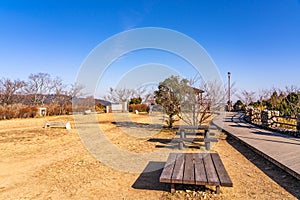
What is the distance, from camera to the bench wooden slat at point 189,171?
9.09 feet

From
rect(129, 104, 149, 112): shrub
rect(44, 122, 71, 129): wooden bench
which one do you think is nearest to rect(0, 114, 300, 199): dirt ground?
rect(44, 122, 71, 129): wooden bench

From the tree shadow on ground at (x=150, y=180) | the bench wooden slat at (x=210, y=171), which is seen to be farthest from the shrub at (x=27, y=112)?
the bench wooden slat at (x=210, y=171)

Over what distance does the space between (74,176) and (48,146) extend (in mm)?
3646

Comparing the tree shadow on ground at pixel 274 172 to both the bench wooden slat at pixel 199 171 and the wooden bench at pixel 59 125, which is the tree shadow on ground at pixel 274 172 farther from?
the wooden bench at pixel 59 125

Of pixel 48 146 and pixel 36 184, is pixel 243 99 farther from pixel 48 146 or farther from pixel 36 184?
pixel 36 184

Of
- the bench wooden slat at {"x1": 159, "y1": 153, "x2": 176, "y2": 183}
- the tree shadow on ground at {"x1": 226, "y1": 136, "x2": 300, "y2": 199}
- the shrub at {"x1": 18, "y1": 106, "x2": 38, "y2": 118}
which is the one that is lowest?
the tree shadow on ground at {"x1": 226, "y1": 136, "x2": 300, "y2": 199}

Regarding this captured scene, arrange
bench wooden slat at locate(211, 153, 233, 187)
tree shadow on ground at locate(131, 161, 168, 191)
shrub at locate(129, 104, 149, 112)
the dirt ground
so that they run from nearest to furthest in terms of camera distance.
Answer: bench wooden slat at locate(211, 153, 233, 187), the dirt ground, tree shadow on ground at locate(131, 161, 168, 191), shrub at locate(129, 104, 149, 112)

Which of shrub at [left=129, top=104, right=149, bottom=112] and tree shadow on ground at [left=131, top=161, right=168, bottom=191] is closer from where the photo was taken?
tree shadow on ground at [left=131, top=161, right=168, bottom=191]

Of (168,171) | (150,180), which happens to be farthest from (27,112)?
(168,171)

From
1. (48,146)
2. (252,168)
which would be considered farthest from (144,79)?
(252,168)

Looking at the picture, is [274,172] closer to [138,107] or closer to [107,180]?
[107,180]

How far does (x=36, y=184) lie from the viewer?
144 inches

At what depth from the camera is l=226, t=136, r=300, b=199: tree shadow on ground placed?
325cm

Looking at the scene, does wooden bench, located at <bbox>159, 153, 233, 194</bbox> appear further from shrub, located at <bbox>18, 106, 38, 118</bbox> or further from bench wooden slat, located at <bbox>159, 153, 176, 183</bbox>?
shrub, located at <bbox>18, 106, 38, 118</bbox>
